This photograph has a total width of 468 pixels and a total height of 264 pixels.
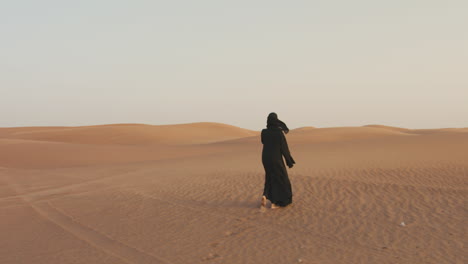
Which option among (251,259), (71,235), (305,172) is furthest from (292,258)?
(305,172)

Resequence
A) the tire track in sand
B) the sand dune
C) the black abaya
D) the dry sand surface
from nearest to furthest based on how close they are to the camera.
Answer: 1. the tire track in sand
2. the dry sand surface
3. the black abaya
4. the sand dune

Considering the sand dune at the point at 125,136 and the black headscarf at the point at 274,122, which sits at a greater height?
the black headscarf at the point at 274,122

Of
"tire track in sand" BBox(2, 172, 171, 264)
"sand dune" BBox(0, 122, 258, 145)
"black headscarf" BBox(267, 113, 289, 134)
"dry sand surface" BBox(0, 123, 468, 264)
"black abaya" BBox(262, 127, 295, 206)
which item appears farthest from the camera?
"sand dune" BBox(0, 122, 258, 145)

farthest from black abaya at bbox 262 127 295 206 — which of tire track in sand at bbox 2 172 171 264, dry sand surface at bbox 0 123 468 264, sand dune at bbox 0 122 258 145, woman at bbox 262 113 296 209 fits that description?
sand dune at bbox 0 122 258 145

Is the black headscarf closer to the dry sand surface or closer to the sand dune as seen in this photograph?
the dry sand surface

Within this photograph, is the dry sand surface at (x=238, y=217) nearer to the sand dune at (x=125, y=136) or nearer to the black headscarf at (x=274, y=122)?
the black headscarf at (x=274, y=122)

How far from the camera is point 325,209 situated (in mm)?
8922

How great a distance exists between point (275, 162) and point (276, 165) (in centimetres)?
8

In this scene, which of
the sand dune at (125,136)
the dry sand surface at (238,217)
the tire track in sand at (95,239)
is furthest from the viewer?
the sand dune at (125,136)

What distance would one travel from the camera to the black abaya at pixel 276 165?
8.80 meters

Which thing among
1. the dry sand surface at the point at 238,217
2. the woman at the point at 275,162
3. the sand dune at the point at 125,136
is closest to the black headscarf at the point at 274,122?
the woman at the point at 275,162

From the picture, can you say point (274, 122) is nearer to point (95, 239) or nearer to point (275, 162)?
point (275, 162)

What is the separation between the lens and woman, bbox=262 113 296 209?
346 inches

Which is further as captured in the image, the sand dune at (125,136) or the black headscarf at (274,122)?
the sand dune at (125,136)
